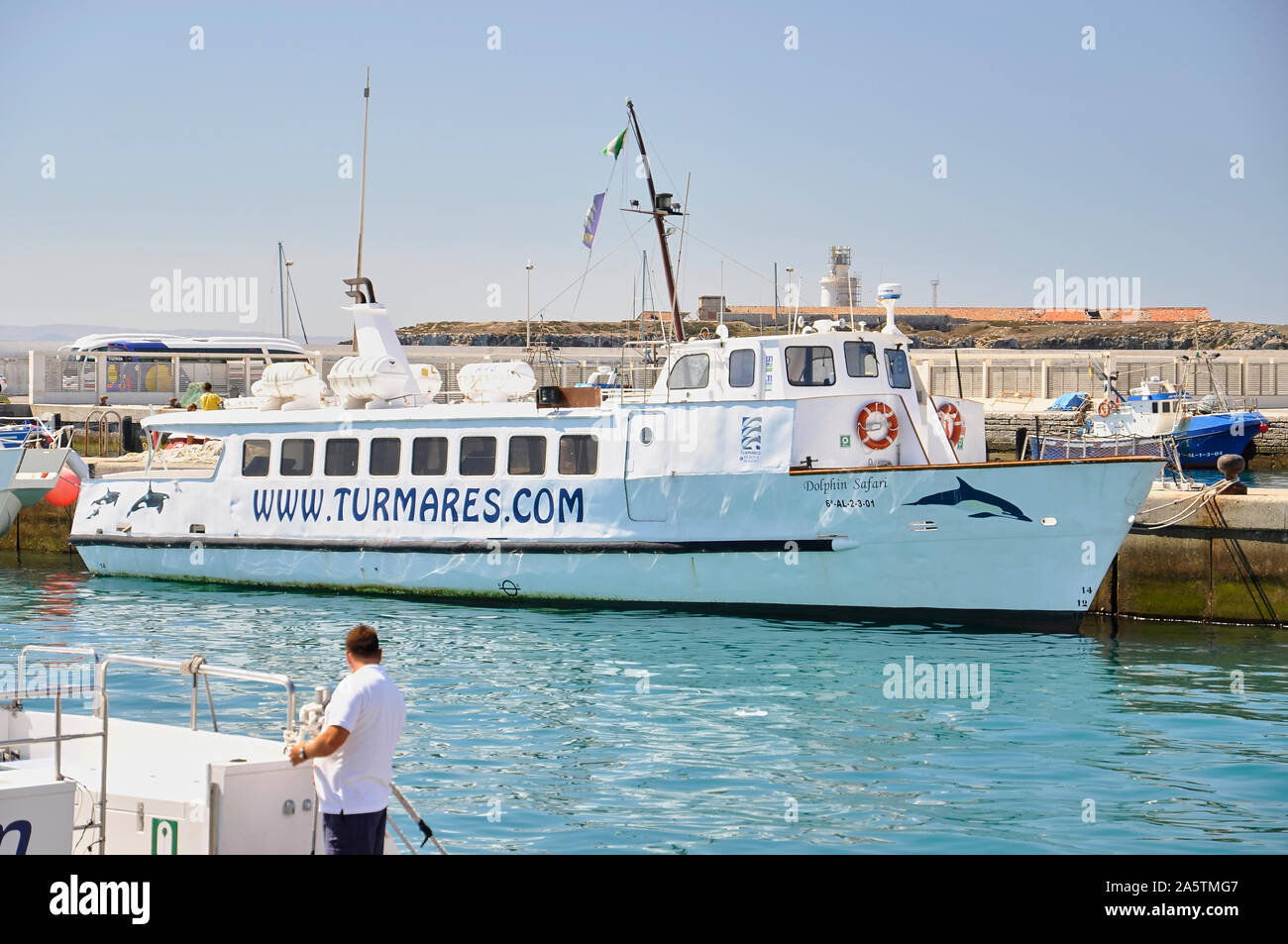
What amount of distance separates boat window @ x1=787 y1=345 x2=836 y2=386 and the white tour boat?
0.08 feet

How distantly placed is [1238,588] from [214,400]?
1608cm

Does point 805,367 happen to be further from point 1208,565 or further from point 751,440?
point 1208,565

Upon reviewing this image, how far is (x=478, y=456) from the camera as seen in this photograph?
58.9ft

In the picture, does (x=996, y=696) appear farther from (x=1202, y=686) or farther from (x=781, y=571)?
(x=781, y=571)

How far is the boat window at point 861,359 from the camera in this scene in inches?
667

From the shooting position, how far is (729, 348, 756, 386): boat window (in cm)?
1692

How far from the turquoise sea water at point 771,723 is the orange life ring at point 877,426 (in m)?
2.38

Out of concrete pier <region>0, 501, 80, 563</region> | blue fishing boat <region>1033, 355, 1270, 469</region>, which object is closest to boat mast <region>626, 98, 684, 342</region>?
concrete pier <region>0, 501, 80, 563</region>

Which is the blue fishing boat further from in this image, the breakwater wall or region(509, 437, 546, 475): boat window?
region(509, 437, 546, 475): boat window

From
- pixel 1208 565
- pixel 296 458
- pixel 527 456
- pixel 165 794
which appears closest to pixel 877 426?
pixel 1208 565

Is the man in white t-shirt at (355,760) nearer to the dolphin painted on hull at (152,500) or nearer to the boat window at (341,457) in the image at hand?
the boat window at (341,457)
